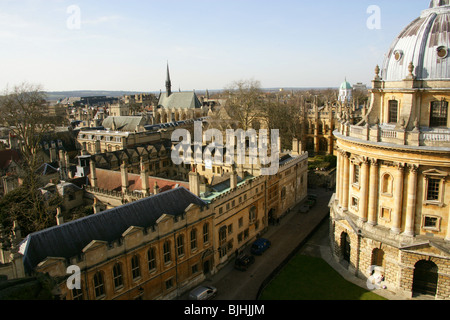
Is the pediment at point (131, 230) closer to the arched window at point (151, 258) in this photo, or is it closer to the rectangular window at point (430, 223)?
the arched window at point (151, 258)

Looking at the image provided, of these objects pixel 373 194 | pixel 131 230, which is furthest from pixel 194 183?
pixel 373 194

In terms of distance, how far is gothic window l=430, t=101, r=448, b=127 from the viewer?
2458 cm

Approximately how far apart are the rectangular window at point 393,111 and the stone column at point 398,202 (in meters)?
4.65

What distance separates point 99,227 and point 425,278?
→ 22.4 meters

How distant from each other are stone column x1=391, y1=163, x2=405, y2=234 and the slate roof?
14.2 m

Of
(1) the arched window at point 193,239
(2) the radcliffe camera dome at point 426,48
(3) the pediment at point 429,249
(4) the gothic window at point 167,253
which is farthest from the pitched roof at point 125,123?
(3) the pediment at point 429,249

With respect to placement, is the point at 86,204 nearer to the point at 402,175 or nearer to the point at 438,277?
the point at 402,175

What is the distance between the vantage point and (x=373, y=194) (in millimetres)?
25766

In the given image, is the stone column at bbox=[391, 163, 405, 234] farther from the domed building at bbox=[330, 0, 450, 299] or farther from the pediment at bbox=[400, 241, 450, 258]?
the pediment at bbox=[400, 241, 450, 258]

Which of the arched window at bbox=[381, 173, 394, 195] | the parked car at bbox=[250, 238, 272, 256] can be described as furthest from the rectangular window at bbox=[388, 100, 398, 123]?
the parked car at bbox=[250, 238, 272, 256]

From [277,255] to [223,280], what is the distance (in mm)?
6154

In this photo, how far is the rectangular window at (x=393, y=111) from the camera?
26453 mm

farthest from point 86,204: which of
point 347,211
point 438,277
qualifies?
point 438,277

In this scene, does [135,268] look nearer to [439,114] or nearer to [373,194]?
[373,194]
